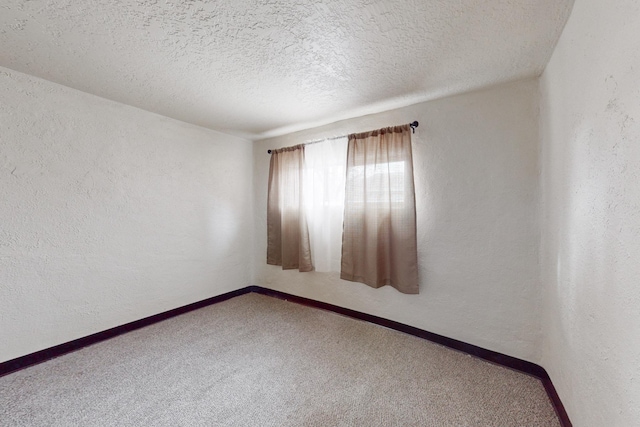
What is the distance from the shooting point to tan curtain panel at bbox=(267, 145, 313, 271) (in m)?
2.73

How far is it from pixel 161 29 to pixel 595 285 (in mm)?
2246

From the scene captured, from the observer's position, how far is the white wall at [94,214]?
1.67 m

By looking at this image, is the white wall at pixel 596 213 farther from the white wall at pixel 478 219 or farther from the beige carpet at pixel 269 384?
the beige carpet at pixel 269 384

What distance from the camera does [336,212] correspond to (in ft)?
8.27

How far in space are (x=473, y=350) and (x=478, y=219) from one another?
3.27 feet

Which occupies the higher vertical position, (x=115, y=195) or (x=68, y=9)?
(x=68, y=9)

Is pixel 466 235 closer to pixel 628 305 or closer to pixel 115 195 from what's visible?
pixel 628 305

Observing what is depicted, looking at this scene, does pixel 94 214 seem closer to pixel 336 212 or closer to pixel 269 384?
pixel 269 384

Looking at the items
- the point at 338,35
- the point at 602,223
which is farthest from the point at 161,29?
the point at 602,223

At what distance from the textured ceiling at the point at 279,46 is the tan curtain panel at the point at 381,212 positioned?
1.30 ft

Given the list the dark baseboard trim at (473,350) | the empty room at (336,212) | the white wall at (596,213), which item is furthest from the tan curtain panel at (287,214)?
the white wall at (596,213)

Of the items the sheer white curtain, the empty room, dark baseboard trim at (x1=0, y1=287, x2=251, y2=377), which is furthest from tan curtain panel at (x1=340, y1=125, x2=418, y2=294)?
dark baseboard trim at (x1=0, y1=287, x2=251, y2=377)

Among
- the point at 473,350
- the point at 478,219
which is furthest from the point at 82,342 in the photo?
the point at 478,219

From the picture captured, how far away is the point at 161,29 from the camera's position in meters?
1.25
